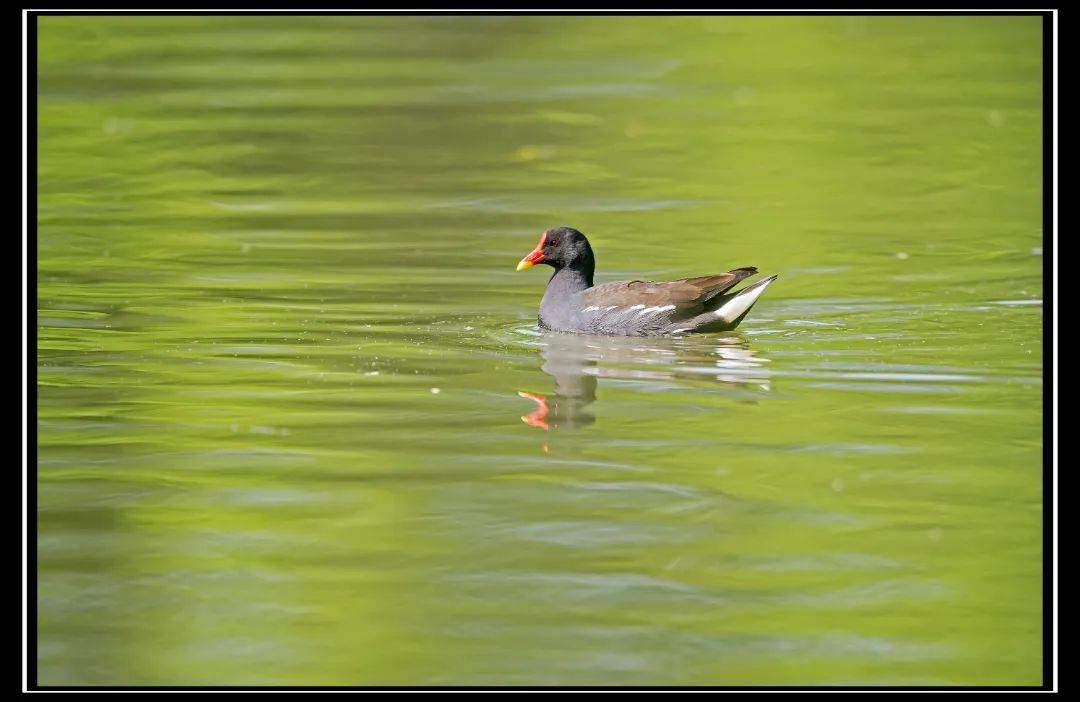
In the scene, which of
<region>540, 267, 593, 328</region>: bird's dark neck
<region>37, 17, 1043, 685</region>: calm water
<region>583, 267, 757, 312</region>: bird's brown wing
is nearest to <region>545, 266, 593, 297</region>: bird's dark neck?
<region>540, 267, 593, 328</region>: bird's dark neck

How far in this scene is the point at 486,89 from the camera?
20.5 meters

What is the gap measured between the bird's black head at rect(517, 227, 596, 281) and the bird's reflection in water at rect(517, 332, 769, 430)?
30.6 inches

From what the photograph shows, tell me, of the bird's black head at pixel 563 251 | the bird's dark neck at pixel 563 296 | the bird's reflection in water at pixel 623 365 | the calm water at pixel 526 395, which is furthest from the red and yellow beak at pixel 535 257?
the bird's reflection in water at pixel 623 365

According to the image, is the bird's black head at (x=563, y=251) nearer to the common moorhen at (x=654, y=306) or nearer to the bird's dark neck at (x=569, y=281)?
the bird's dark neck at (x=569, y=281)

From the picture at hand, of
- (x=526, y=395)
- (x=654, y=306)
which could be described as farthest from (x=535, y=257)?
(x=526, y=395)

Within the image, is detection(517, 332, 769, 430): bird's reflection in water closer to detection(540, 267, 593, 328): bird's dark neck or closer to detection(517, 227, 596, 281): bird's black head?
detection(540, 267, 593, 328): bird's dark neck

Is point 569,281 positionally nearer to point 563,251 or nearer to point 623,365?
point 563,251

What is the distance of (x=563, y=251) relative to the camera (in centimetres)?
1126

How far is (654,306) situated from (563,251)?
1085 millimetres

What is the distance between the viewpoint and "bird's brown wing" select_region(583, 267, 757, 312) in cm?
1037

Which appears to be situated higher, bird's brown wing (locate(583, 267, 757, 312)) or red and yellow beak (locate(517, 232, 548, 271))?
red and yellow beak (locate(517, 232, 548, 271))

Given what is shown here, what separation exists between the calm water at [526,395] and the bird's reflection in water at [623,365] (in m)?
0.04

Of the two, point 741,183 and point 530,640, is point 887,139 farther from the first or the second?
point 530,640

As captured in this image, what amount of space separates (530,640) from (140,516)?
6.55ft
